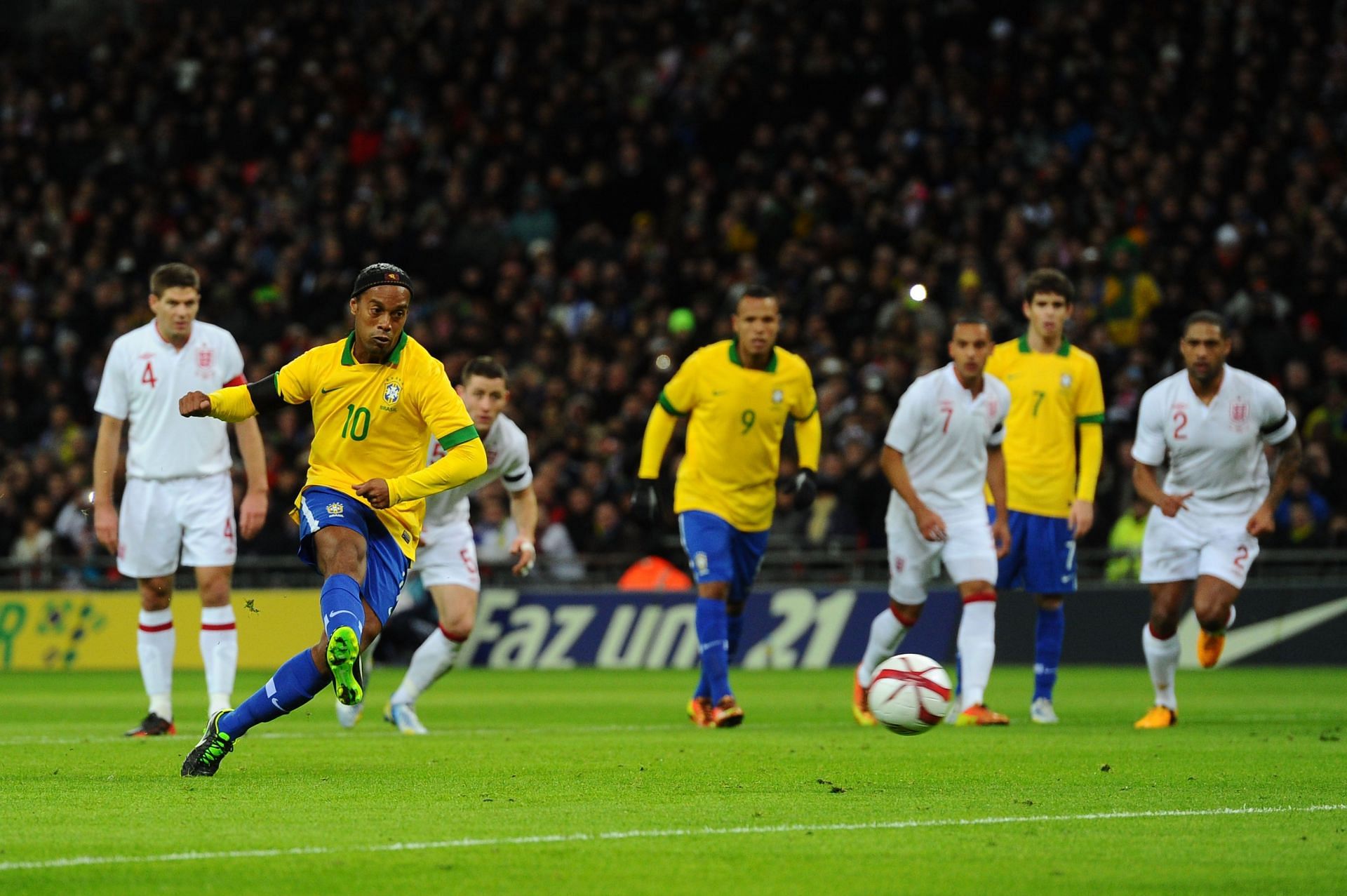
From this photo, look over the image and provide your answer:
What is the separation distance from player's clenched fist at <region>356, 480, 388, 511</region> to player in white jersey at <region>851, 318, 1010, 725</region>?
4.91 meters

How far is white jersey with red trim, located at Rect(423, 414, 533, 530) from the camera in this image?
482 inches

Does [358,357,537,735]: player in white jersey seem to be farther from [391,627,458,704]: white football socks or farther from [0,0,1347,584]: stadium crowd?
[0,0,1347,584]: stadium crowd

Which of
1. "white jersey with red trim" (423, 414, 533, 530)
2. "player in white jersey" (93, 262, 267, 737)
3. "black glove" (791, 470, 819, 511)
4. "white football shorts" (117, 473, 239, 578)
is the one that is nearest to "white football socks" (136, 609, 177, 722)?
"player in white jersey" (93, 262, 267, 737)

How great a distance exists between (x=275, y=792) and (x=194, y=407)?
1688 mm

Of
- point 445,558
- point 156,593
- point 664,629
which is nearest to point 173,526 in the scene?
point 156,593

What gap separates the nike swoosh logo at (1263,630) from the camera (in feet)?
62.5

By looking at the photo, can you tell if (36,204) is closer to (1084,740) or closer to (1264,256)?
(1264,256)

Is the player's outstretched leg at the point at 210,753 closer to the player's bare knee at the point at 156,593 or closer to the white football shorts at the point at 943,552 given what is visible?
the player's bare knee at the point at 156,593

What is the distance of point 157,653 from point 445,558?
1829mm

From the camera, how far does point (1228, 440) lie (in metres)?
12.3

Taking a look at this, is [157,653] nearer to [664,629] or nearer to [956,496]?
[956,496]

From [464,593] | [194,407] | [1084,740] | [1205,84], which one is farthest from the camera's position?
[1205,84]

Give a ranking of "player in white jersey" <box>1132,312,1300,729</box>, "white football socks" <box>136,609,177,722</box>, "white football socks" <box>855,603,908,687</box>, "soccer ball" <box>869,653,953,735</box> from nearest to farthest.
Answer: "soccer ball" <box>869,653,953,735</box>, "white football socks" <box>136,609,177,722</box>, "player in white jersey" <box>1132,312,1300,729</box>, "white football socks" <box>855,603,908,687</box>

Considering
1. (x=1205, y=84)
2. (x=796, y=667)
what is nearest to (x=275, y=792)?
(x=796, y=667)
